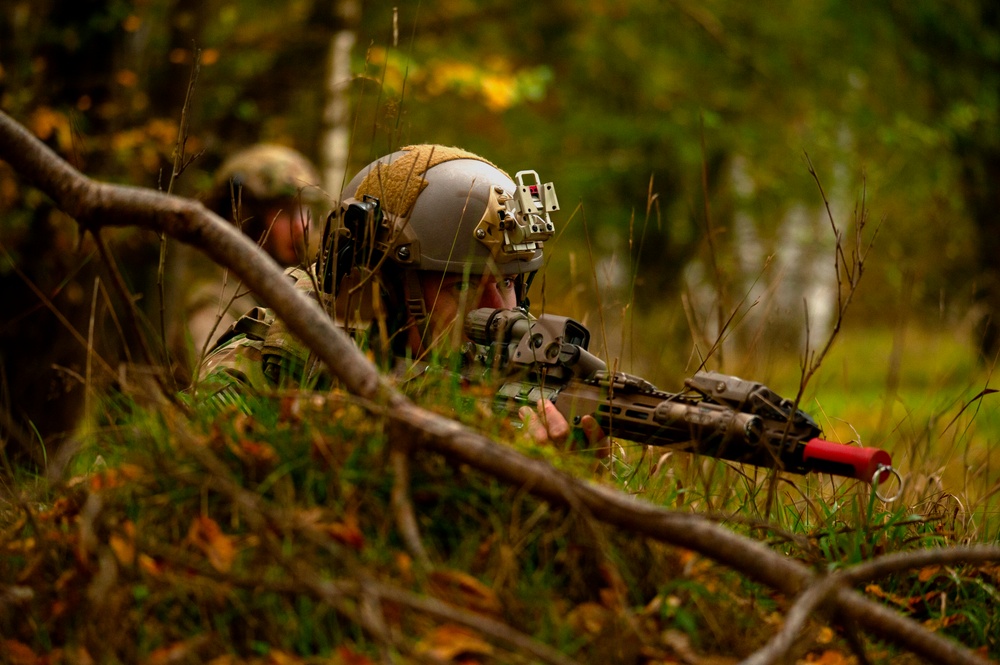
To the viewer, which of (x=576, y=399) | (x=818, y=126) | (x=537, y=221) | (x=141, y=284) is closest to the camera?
(x=576, y=399)

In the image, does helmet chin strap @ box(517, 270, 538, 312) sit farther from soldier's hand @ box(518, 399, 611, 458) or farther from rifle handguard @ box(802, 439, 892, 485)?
rifle handguard @ box(802, 439, 892, 485)

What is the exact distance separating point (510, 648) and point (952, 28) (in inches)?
383

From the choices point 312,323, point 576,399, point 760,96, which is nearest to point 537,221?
point 576,399

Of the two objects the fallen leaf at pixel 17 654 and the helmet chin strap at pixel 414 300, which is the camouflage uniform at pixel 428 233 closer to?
the helmet chin strap at pixel 414 300

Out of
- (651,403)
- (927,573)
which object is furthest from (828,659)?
(651,403)

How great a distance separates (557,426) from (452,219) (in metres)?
0.86

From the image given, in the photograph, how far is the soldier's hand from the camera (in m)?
2.65

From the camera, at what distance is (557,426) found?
8.88 ft

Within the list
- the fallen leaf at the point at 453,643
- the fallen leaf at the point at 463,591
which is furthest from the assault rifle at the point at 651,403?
the fallen leaf at the point at 453,643

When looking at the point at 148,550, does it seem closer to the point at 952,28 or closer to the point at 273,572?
the point at 273,572

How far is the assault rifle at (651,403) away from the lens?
2.39 m

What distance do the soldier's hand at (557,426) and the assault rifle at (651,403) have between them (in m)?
0.02

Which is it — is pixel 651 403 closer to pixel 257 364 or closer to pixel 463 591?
pixel 463 591

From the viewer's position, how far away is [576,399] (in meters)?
2.72
